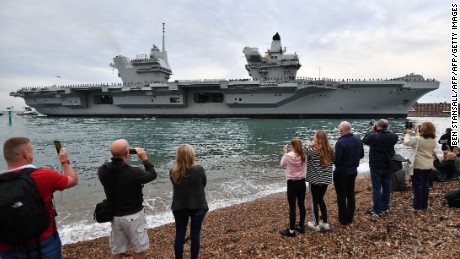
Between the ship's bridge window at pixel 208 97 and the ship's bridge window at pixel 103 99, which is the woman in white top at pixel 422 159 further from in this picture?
the ship's bridge window at pixel 103 99

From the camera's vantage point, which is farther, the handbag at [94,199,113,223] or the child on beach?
the child on beach

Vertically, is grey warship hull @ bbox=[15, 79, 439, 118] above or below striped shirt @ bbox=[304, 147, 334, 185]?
above

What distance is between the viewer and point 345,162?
4.24m

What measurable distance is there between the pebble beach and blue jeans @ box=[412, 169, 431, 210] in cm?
14

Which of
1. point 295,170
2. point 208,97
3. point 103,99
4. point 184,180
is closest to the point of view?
A: point 184,180

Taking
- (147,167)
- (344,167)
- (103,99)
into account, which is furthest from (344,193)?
(103,99)

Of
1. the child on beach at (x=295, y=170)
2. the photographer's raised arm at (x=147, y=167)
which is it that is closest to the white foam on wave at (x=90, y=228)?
the child on beach at (x=295, y=170)

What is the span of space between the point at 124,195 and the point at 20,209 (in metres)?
1.03

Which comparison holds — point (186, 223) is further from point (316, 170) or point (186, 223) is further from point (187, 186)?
point (316, 170)

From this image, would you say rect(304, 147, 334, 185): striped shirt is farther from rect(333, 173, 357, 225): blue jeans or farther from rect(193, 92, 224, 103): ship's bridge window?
rect(193, 92, 224, 103): ship's bridge window

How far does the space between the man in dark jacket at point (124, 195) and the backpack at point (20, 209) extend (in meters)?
0.79

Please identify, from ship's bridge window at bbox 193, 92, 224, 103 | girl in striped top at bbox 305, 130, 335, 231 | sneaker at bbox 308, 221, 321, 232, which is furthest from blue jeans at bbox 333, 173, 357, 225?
ship's bridge window at bbox 193, 92, 224, 103

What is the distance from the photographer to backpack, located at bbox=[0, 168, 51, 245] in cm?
186

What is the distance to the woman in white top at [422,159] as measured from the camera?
4.54 meters
